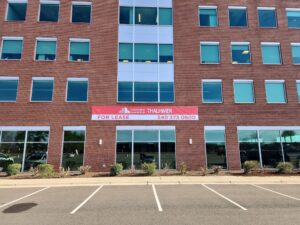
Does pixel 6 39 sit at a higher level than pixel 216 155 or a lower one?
higher

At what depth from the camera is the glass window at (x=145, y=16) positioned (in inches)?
914

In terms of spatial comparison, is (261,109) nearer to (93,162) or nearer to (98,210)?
(93,162)

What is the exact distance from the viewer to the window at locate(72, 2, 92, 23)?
906 inches

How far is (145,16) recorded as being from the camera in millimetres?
23281

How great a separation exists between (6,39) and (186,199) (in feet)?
69.9

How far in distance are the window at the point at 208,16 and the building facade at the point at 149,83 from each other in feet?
0.34

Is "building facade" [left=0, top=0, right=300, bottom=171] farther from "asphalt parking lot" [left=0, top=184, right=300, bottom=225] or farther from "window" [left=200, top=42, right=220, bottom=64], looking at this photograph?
"asphalt parking lot" [left=0, top=184, right=300, bottom=225]

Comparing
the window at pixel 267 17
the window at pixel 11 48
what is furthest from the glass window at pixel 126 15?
the window at pixel 267 17

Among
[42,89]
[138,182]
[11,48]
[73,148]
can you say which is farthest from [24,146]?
[138,182]

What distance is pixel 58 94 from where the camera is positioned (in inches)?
830

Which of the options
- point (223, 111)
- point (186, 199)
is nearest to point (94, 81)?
point (223, 111)

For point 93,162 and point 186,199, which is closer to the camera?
point 186,199

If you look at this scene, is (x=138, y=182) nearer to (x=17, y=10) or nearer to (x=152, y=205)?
(x=152, y=205)

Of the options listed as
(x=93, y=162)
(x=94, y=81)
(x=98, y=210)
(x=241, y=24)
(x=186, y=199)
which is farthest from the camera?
(x=241, y=24)
